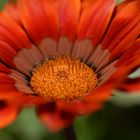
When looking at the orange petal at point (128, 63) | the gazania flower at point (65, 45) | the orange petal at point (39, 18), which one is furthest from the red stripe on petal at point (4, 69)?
the orange petal at point (128, 63)

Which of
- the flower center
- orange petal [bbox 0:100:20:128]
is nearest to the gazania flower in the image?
the flower center

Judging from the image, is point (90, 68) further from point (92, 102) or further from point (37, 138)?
point (92, 102)

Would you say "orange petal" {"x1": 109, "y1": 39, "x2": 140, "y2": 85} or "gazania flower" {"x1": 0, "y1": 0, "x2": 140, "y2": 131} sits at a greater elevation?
"gazania flower" {"x1": 0, "y1": 0, "x2": 140, "y2": 131}

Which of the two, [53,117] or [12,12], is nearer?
[53,117]

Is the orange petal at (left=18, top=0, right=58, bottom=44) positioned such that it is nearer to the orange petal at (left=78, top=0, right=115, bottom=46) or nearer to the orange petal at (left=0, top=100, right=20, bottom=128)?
the orange petal at (left=78, top=0, right=115, bottom=46)

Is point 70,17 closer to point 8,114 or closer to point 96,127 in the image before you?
point 96,127

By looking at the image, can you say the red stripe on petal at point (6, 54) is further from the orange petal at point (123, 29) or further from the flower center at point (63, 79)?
the orange petal at point (123, 29)

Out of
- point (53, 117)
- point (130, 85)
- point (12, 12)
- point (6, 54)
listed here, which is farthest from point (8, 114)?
point (12, 12)

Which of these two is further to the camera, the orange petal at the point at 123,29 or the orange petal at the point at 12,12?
the orange petal at the point at 12,12
